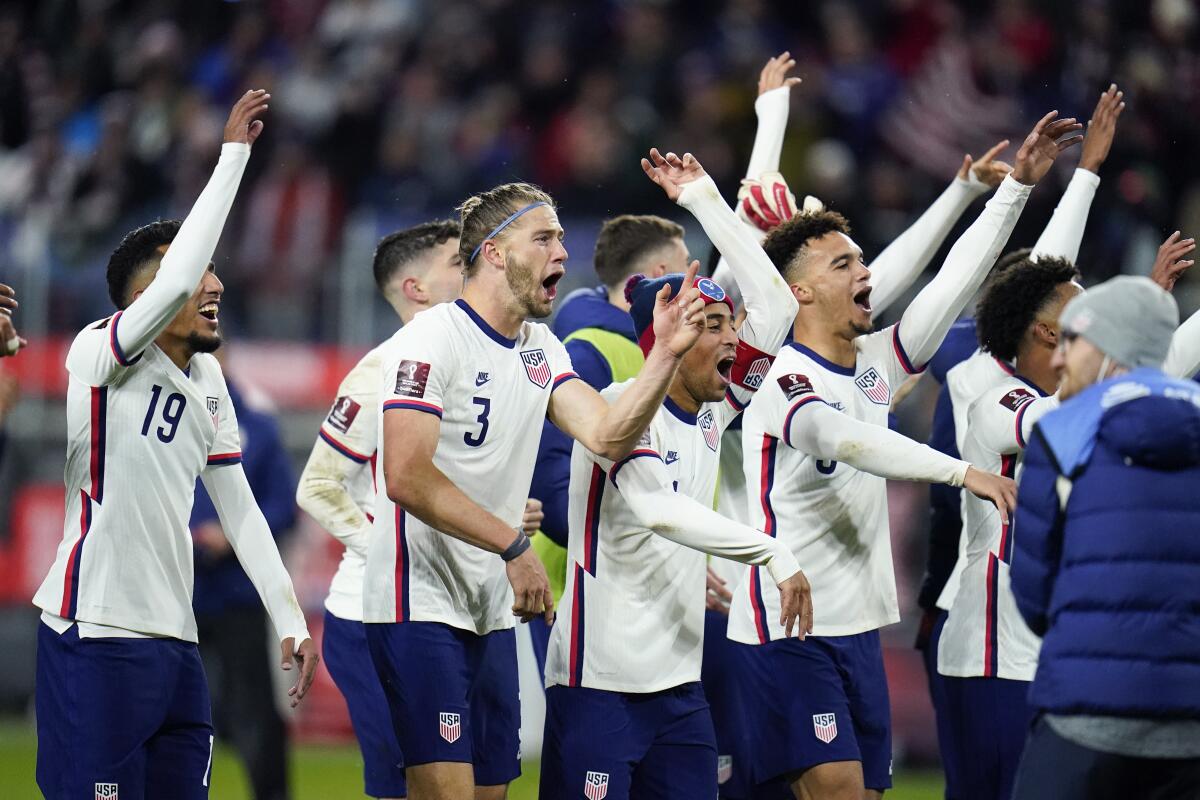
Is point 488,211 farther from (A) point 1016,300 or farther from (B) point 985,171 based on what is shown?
(B) point 985,171

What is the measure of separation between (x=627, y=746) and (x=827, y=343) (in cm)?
190

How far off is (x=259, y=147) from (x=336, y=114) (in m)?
0.77

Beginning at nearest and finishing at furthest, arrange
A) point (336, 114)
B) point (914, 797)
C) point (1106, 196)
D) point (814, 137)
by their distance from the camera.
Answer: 1. point (914, 797)
2. point (1106, 196)
3. point (814, 137)
4. point (336, 114)

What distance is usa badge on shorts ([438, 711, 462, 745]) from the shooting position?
5.46 meters

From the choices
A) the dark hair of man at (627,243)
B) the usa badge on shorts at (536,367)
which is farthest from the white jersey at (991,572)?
the dark hair of man at (627,243)

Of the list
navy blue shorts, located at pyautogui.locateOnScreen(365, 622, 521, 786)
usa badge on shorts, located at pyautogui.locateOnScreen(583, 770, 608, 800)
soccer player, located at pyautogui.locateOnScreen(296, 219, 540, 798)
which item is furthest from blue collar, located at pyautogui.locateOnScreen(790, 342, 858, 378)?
usa badge on shorts, located at pyautogui.locateOnScreen(583, 770, 608, 800)

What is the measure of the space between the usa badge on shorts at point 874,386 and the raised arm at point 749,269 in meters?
0.42

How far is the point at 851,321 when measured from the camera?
6473mm

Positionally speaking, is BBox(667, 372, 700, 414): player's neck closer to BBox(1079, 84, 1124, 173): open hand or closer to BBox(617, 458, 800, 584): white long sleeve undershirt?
BBox(617, 458, 800, 584): white long sleeve undershirt

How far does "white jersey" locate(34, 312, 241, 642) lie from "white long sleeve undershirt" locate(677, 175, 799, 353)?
2.05 metres

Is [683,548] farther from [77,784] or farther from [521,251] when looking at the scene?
[77,784]

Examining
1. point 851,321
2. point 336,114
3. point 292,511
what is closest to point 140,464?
point 851,321

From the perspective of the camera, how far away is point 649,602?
18.2ft

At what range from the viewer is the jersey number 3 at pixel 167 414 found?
Result: 5469 mm
